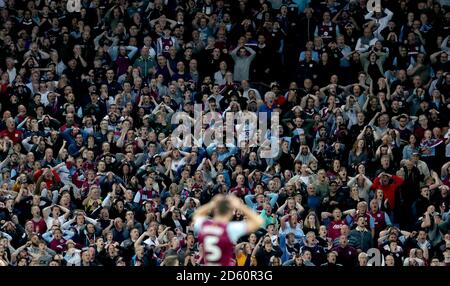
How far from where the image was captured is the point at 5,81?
30906mm

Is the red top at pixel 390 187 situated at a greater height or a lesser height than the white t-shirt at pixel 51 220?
greater

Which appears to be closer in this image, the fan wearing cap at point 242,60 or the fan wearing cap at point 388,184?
the fan wearing cap at point 388,184

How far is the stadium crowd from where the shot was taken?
87.2 feet

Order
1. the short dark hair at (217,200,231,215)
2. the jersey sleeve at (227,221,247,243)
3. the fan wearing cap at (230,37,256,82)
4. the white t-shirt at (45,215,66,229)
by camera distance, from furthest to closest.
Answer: the fan wearing cap at (230,37,256,82) → the white t-shirt at (45,215,66,229) → the jersey sleeve at (227,221,247,243) → the short dark hair at (217,200,231,215)

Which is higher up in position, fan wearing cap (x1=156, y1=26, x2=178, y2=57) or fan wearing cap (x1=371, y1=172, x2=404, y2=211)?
fan wearing cap (x1=156, y1=26, x2=178, y2=57)

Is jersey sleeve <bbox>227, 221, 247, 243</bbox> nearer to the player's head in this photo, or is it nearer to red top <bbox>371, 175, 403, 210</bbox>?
the player's head

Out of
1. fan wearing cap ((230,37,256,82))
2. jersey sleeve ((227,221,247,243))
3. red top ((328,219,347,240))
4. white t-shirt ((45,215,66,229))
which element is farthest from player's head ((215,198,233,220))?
fan wearing cap ((230,37,256,82))

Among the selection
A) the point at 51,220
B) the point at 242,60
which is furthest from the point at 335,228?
the point at 242,60

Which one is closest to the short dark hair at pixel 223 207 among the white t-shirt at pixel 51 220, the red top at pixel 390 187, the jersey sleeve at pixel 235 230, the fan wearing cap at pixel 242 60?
the jersey sleeve at pixel 235 230

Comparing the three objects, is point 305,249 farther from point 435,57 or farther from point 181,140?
point 435,57

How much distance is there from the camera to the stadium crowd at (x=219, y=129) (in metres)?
26.6

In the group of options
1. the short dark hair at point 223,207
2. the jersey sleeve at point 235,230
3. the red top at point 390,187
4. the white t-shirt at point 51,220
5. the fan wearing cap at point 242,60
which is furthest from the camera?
the fan wearing cap at point 242,60

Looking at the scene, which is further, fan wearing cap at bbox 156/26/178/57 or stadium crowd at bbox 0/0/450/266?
fan wearing cap at bbox 156/26/178/57

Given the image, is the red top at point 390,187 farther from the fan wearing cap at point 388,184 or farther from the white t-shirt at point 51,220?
the white t-shirt at point 51,220
